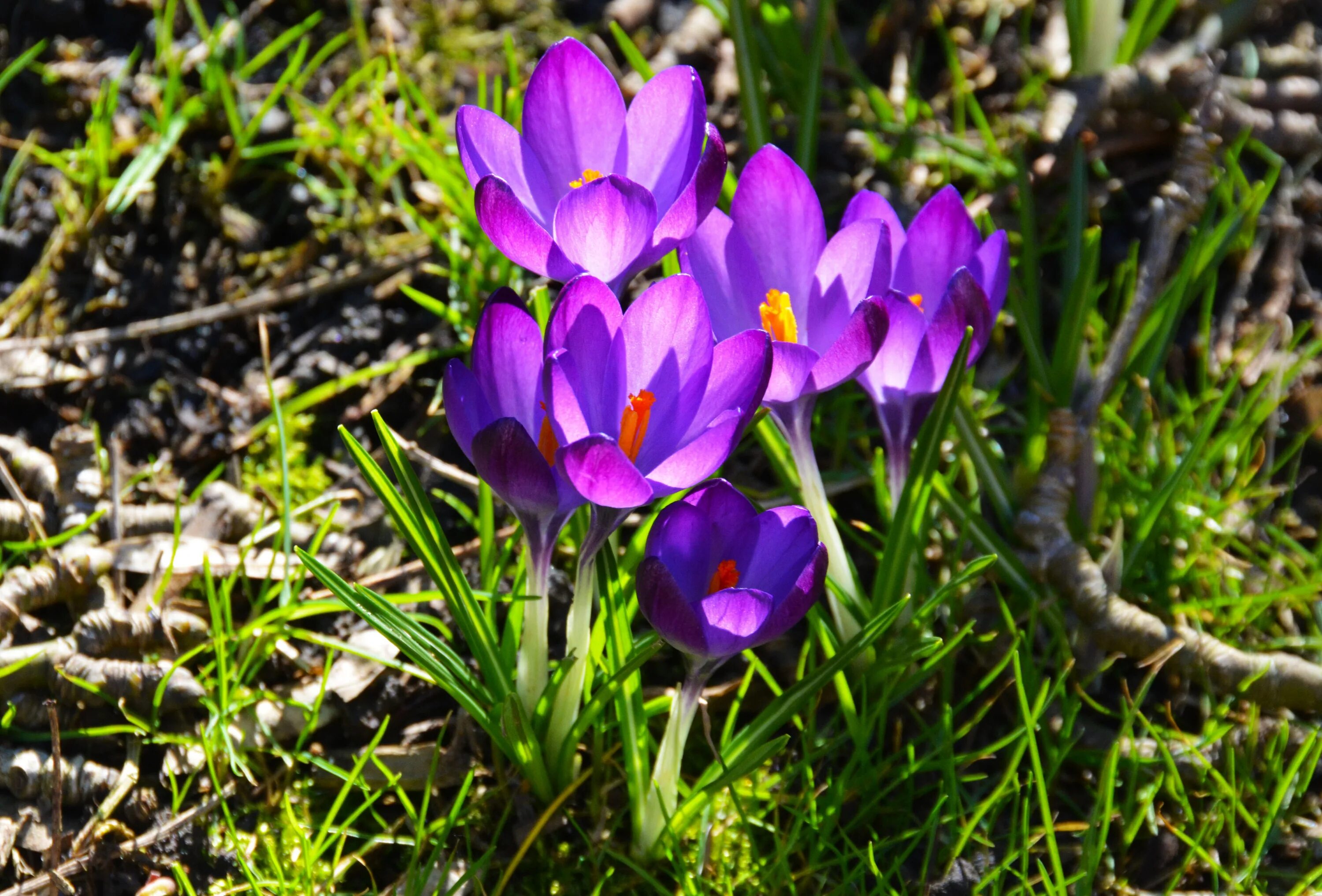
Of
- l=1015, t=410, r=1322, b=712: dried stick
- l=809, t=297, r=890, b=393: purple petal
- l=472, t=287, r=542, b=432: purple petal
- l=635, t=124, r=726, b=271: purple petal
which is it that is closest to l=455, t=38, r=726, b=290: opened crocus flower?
l=635, t=124, r=726, b=271: purple petal

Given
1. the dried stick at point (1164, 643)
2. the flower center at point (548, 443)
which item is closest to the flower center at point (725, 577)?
the flower center at point (548, 443)

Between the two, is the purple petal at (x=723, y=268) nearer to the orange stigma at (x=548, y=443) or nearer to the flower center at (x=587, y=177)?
the flower center at (x=587, y=177)

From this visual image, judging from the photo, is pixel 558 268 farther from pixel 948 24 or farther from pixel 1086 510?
pixel 948 24

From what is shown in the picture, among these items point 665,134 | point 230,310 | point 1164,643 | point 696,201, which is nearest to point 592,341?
point 696,201

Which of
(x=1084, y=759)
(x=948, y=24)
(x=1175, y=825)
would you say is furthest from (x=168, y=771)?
(x=948, y=24)

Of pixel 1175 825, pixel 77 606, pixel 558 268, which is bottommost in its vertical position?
pixel 1175 825
